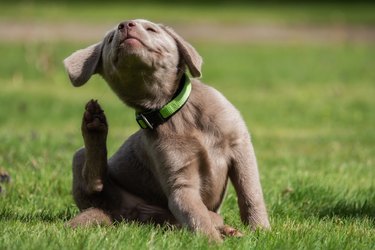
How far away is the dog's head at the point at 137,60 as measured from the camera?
4.61 m

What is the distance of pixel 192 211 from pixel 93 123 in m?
0.85

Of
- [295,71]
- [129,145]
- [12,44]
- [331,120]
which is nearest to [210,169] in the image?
[129,145]

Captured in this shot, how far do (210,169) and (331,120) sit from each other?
22.7 ft

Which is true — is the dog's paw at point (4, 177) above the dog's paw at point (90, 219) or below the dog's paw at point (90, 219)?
below

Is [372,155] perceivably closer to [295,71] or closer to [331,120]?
[331,120]

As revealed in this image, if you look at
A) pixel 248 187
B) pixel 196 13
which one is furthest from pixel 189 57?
pixel 196 13

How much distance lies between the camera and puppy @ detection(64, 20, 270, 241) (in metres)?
4.63

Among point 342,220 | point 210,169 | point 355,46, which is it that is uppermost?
point 210,169

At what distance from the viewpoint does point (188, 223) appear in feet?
14.6

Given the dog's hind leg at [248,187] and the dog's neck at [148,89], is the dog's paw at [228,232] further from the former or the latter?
the dog's neck at [148,89]

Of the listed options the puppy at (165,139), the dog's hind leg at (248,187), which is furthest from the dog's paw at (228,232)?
the dog's hind leg at (248,187)

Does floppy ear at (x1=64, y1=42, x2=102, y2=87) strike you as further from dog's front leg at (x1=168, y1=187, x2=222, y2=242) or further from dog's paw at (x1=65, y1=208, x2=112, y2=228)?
dog's front leg at (x1=168, y1=187, x2=222, y2=242)

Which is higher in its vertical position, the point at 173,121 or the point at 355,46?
the point at 173,121

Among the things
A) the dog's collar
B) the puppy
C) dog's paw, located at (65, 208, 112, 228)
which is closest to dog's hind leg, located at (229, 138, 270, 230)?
the puppy
